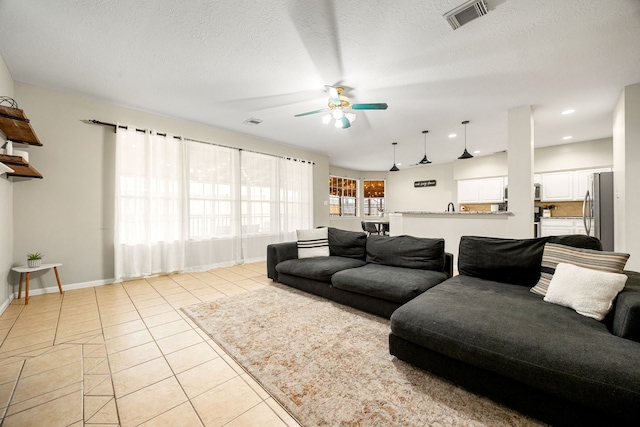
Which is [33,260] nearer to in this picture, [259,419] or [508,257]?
[259,419]

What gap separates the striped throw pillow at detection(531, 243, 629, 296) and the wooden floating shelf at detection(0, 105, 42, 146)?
5.21 meters

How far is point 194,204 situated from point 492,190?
783 cm

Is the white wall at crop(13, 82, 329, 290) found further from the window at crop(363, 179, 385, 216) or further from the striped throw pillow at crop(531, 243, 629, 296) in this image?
the window at crop(363, 179, 385, 216)

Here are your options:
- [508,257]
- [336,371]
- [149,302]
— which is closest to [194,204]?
[149,302]

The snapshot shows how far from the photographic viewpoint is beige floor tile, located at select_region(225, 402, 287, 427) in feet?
4.20

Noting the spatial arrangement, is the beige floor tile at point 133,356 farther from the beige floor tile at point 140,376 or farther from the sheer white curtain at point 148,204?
the sheer white curtain at point 148,204

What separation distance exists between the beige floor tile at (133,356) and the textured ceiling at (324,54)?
9.35 ft

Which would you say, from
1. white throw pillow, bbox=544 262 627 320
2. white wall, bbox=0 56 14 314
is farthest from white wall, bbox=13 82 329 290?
white throw pillow, bbox=544 262 627 320

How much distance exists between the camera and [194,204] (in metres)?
4.66

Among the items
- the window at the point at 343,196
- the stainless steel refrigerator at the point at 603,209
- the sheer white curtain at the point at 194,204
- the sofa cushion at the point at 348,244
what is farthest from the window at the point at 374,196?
the sofa cushion at the point at 348,244

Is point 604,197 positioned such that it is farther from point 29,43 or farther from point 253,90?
point 29,43

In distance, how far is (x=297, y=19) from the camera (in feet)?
7.07

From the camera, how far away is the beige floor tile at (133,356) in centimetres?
179

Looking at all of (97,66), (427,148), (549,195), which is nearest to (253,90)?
(97,66)
